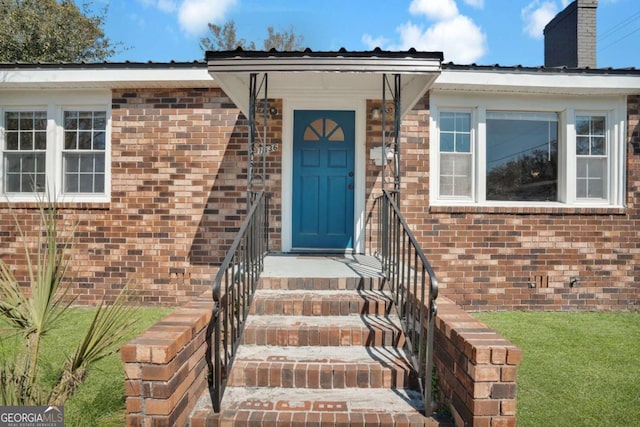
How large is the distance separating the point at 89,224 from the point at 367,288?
453 cm

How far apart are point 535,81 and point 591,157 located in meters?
1.62

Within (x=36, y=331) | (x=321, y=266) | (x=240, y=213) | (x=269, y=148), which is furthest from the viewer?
(x=240, y=213)

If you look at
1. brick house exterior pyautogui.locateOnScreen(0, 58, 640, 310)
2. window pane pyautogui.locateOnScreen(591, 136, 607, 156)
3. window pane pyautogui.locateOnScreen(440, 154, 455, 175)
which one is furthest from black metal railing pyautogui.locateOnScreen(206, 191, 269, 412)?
window pane pyautogui.locateOnScreen(591, 136, 607, 156)

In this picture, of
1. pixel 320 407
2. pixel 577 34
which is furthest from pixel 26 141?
pixel 577 34

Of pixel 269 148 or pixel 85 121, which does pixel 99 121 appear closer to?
pixel 85 121

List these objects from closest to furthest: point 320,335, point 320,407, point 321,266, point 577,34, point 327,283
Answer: point 320,407
point 320,335
point 327,283
point 321,266
point 577,34

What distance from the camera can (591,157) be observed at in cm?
620

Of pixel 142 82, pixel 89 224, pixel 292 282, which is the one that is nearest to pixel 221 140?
pixel 142 82

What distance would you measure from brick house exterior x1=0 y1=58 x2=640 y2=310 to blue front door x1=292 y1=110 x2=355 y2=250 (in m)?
0.26

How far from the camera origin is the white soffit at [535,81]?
18.6 feet

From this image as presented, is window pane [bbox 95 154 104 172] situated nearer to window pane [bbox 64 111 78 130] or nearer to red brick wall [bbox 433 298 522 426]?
window pane [bbox 64 111 78 130]

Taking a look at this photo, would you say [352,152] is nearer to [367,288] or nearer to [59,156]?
[367,288]

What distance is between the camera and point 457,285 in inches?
233

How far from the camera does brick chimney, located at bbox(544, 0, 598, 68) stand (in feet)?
Answer: 22.9
